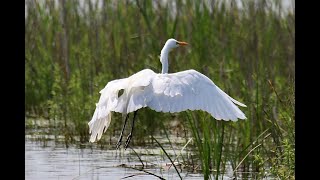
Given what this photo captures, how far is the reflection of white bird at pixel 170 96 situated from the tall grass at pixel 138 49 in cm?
139

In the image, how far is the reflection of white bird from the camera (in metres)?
6.41

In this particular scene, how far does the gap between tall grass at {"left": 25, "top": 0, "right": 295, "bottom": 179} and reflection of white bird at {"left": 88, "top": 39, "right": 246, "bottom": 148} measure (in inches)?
54.8

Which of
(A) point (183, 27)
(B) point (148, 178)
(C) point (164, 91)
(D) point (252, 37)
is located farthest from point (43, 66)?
(C) point (164, 91)

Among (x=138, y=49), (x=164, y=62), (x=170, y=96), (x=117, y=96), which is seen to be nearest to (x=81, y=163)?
(x=164, y=62)

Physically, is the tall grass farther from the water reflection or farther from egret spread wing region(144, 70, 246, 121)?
egret spread wing region(144, 70, 246, 121)

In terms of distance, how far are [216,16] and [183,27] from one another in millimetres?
379

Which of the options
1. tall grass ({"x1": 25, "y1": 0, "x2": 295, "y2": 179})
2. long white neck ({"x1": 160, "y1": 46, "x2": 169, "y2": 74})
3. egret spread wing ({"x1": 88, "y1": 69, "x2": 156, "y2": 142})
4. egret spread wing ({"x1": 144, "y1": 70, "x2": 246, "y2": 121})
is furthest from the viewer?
tall grass ({"x1": 25, "y1": 0, "x2": 295, "y2": 179})

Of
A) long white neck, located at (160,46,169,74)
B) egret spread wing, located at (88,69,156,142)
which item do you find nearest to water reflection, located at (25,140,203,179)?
egret spread wing, located at (88,69,156,142)

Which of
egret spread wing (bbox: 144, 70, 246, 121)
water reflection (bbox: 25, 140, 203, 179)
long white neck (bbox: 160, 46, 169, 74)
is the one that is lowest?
water reflection (bbox: 25, 140, 203, 179)

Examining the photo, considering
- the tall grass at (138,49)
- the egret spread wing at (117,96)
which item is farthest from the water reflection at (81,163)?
the egret spread wing at (117,96)

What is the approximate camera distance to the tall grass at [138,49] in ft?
29.1

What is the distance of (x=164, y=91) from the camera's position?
21.4 feet

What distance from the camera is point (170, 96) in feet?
21.4
